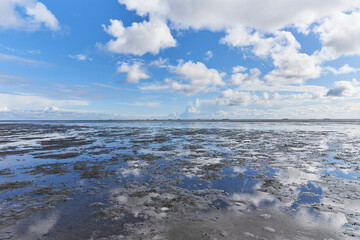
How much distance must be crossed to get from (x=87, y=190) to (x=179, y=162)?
8.07 metres

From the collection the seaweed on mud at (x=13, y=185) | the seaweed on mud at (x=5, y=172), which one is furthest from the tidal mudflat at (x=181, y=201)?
the seaweed on mud at (x=5, y=172)

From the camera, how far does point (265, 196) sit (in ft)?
29.0

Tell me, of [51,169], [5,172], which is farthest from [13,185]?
[5,172]

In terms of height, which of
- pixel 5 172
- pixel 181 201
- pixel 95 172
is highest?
pixel 181 201

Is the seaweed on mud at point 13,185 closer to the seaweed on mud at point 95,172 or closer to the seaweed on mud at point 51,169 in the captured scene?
the seaweed on mud at point 51,169

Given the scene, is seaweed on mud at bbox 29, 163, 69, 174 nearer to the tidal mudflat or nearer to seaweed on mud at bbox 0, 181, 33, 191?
the tidal mudflat

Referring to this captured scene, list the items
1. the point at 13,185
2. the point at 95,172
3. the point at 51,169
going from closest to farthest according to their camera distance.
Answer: the point at 13,185
the point at 95,172
the point at 51,169

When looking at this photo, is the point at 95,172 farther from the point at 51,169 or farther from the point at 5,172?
the point at 5,172

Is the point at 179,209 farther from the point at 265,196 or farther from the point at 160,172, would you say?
the point at 160,172

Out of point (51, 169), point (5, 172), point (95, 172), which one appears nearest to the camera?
point (95, 172)

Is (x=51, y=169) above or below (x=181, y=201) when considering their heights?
→ below

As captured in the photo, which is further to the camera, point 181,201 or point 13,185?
point 13,185

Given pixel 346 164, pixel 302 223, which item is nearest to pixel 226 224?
pixel 302 223

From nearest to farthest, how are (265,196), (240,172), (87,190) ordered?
(265,196)
(87,190)
(240,172)
